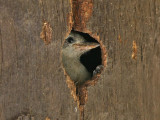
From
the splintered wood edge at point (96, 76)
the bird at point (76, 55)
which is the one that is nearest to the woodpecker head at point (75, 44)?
the bird at point (76, 55)

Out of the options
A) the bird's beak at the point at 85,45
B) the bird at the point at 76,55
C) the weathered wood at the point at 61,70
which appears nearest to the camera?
the weathered wood at the point at 61,70

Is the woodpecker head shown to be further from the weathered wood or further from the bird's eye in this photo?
the weathered wood

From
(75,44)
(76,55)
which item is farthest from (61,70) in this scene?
(76,55)

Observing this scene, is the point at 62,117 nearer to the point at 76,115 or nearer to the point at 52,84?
the point at 76,115

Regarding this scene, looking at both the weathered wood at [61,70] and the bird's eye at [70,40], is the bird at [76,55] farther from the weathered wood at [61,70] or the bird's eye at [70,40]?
the weathered wood at [61,70]

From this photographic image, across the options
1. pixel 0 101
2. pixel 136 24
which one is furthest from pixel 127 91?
pixel 0 101

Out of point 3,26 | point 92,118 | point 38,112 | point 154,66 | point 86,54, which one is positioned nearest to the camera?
point 3,26
